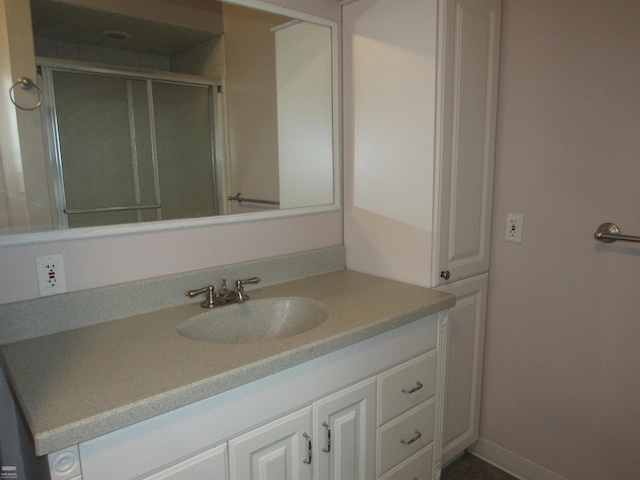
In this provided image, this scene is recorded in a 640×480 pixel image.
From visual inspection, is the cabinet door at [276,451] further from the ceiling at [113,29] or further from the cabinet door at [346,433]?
the ceiling at [113,29]

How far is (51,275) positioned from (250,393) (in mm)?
653

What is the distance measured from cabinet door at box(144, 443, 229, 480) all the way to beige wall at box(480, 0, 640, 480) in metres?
1.27

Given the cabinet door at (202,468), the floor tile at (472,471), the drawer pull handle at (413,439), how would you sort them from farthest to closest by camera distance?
the floor tile at (472,471) → the drawer pull handle at (413,439) → the cabinet door at (202,468)

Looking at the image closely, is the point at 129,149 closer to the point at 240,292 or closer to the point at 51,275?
the point at 51,275

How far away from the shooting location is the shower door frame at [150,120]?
1.26m

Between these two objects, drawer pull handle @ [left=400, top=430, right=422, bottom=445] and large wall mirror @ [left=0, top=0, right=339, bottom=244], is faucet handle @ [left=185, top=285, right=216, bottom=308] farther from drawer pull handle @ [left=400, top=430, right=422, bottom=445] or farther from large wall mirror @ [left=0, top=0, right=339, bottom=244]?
drawer pull handle @ [left=400, top=430, right=422, bottom=445]

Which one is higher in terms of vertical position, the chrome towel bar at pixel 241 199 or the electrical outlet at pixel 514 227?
the chrome towel bar at pixel 241 199

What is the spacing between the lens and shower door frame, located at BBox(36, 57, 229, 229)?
1261 mm

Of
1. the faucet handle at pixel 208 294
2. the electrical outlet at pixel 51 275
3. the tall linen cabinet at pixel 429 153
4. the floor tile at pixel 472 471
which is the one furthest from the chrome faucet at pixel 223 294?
the floor tile at pixel 472 471

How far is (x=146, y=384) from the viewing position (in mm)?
937

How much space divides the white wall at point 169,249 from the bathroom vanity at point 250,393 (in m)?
0.13

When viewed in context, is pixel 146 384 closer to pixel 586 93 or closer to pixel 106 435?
pixel 106 435

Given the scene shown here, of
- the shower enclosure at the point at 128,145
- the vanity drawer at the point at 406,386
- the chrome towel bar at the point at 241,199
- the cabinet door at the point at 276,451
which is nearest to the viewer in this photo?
the cabinet door at the point at 276,451

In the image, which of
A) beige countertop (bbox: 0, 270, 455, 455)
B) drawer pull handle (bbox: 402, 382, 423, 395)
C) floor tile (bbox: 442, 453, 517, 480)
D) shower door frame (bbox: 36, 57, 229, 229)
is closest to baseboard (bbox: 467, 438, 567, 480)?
floor tile (bbox: 442, 453, 517, 480)
